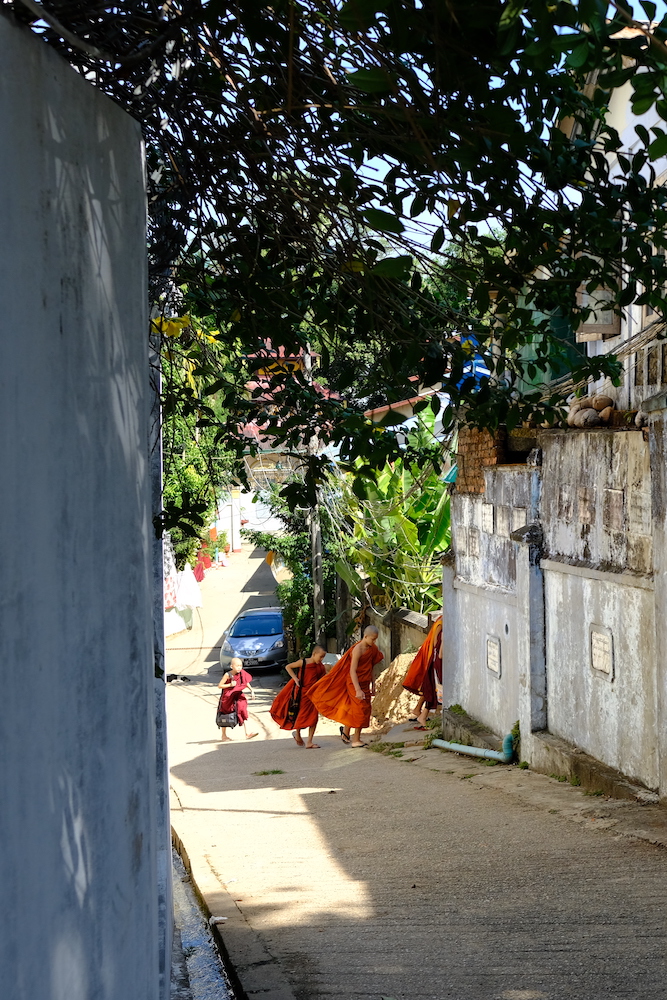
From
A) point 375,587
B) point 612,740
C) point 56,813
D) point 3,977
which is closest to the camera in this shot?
point 3,977

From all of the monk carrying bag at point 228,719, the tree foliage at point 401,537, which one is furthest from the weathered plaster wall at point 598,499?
the monk carrying bag at point 228,719

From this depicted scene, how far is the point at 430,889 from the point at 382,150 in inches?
148

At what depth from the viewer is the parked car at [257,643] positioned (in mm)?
21453

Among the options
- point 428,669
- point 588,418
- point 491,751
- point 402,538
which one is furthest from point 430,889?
point 402,538

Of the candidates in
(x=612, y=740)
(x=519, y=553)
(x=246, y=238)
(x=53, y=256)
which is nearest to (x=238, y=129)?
(x=246, y=238)

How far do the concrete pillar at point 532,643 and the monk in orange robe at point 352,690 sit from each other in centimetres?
308

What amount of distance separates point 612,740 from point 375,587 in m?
11.5

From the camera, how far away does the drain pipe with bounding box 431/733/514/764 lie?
9336 millimetres

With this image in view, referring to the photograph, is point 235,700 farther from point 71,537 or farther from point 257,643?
point 71,537

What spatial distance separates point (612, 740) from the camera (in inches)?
292

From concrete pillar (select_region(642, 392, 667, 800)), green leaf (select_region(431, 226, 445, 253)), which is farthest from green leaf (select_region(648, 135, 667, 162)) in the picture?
concrete pillar (select_region(642, 392, 667, 800))

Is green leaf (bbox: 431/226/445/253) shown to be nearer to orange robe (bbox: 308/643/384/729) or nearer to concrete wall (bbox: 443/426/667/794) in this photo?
concrete wall (bbox: 443/426/667/794)

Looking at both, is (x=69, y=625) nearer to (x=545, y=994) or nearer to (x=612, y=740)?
(x=545, y=994)

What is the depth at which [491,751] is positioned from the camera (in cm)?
975
